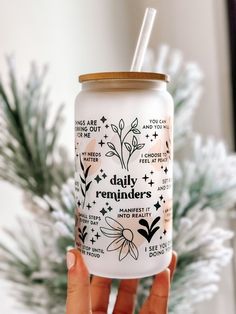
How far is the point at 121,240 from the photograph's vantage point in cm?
48

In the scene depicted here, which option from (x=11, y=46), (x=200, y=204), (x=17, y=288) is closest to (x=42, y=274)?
(x=17, y=288)

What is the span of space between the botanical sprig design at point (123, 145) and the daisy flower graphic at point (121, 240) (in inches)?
2.9

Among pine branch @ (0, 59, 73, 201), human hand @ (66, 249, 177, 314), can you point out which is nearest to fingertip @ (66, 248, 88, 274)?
human hand @ (66, 249, 177, 314)

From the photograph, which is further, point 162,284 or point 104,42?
point 104,42

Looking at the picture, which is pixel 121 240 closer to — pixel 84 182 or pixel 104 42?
pixel 84 182

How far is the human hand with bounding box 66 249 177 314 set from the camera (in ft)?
1.56

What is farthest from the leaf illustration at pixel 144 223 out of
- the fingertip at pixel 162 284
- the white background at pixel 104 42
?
the white background at pixel 104 42

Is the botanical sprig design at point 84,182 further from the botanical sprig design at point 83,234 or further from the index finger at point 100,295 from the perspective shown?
the index finger at point 100,295

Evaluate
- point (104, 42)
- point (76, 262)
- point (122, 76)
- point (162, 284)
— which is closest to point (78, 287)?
point (76, 262)

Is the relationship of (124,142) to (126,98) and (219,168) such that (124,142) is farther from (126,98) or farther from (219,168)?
(219,168)

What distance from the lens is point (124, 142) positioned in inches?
18.4

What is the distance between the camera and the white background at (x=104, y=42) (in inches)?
32.1

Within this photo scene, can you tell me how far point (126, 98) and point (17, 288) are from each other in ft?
1.43

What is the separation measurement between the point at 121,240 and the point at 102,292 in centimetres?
18
